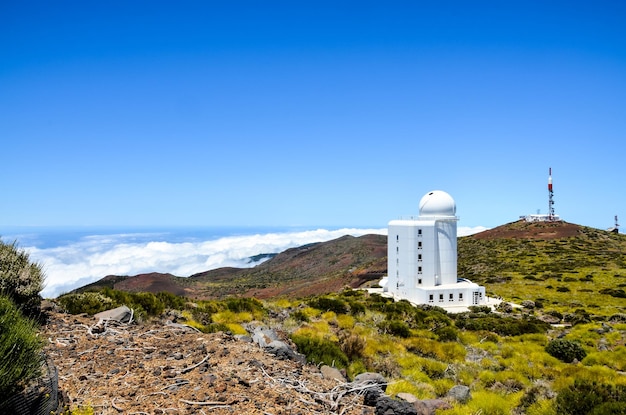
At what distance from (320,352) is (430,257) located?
27.0 meters

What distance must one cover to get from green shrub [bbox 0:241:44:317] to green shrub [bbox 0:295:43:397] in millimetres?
3796

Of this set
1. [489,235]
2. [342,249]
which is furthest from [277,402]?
[342,249]

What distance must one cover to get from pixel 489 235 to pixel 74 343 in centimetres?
7811

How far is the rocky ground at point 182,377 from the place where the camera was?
4965 millimetres

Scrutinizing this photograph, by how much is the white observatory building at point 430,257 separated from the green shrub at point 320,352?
24.7m

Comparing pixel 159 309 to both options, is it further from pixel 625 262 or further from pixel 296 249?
pixel 296 249

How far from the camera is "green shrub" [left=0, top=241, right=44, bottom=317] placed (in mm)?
7602

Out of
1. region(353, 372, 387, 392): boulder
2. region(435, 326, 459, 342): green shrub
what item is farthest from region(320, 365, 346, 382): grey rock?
region(435, 326, 459, 342): green shrub

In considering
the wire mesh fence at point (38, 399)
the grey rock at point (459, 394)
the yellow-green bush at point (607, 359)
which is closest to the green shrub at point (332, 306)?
the yellow-green bush at point (607, 359)

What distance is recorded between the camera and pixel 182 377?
568 centimetres

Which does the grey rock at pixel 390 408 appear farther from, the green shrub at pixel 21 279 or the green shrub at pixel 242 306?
the green shrub at pixel 242 306

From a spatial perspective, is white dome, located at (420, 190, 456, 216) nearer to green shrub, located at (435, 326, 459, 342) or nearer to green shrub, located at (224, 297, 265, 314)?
green shrub, located at (435, 326, 459, 342)

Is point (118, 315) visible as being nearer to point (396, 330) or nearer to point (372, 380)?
point (372, 380)

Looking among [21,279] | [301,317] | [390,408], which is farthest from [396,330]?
[21,279]
